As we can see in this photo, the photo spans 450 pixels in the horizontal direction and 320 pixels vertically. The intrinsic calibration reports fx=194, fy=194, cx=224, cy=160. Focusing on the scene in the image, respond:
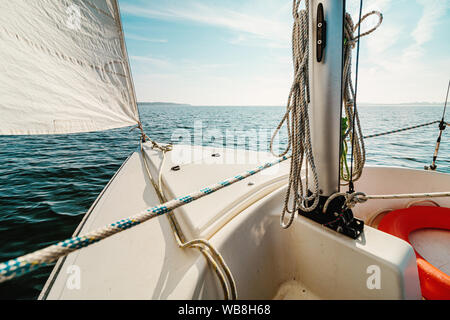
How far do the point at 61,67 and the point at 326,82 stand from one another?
2.69 meters

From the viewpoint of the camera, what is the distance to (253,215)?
1251 mm

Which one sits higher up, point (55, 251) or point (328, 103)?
point (328, 103)

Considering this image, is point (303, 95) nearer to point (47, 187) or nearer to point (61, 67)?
point (61, 67)

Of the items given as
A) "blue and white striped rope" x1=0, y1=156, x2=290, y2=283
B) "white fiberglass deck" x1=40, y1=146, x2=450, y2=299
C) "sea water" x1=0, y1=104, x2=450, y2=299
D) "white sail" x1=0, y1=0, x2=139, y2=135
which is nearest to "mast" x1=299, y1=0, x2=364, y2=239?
"white fiberglass deck" x1=40, y1=146, x2=450, y2=299

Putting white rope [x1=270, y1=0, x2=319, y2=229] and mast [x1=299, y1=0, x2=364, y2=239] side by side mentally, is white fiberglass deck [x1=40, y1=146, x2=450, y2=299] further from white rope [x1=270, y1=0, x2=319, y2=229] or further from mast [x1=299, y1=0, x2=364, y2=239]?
white rope [x1=270, y1=0, x2=319, y2=229]

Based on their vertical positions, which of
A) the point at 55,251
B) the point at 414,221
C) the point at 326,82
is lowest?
the point at 414,221

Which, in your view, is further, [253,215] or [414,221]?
[414,221]

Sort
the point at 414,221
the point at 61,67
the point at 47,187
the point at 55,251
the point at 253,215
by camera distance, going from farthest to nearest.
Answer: the point at 47,187 → the point at 61,67 → the point at 414,221 → the point at 253,215 → the point at 55,251

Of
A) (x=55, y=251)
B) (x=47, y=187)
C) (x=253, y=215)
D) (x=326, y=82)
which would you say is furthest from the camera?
(x=47, y=187)

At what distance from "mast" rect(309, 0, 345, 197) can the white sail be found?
7.56 feet

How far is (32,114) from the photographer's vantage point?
5.83 ft

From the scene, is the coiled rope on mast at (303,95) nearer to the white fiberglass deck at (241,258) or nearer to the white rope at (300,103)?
the white rope at (300,103)

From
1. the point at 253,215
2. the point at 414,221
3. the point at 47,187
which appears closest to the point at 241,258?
the point at 253,215
